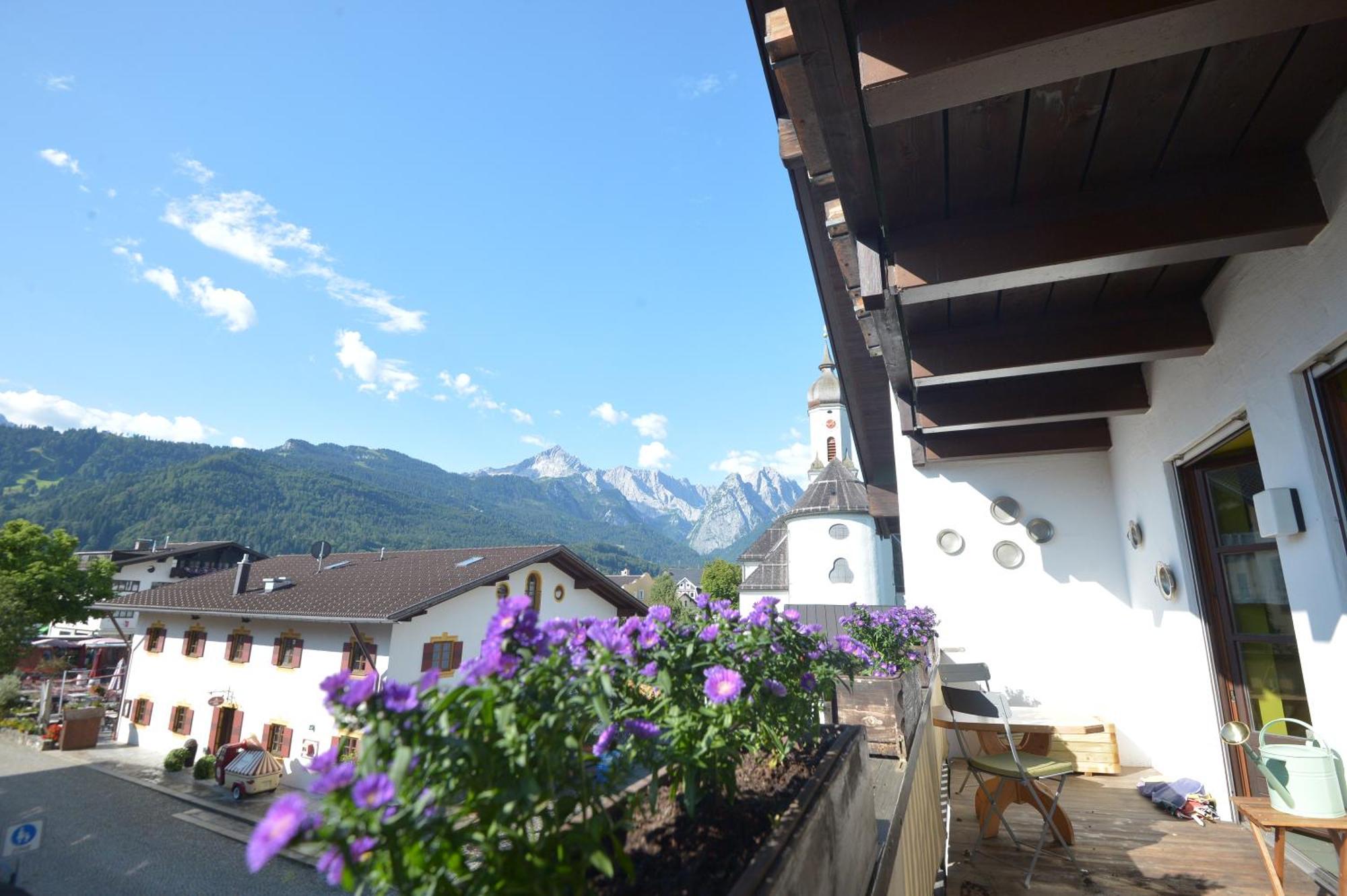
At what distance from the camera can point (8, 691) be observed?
65.3ft

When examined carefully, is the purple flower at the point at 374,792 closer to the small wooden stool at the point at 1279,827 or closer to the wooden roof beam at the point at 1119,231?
the wooden roof beam at the point at 1119,231

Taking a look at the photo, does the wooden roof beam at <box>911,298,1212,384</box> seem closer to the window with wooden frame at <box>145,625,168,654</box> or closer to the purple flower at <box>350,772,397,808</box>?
the purple flower at <box>350,772,397,808</box>

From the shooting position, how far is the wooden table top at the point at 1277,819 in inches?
91.4

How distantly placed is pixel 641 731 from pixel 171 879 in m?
13.7

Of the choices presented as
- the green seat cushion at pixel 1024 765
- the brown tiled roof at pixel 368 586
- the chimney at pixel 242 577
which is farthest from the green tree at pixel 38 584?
the green seat cushion at pixel 1024 765

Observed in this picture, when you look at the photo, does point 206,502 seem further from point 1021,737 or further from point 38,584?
point 1021,737

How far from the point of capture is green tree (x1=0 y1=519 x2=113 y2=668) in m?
19.1

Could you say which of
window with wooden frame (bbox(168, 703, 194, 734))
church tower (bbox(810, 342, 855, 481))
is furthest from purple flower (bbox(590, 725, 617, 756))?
church tower (bbox(810, 342, 855, 481))

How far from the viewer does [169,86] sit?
62.6ft

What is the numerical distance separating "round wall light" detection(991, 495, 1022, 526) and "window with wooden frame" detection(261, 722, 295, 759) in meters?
15.8

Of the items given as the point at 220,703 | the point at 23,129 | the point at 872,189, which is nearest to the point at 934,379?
the point at 872,189

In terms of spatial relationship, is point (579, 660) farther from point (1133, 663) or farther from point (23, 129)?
point (23, 129)

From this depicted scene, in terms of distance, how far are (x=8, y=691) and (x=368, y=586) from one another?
622 inches

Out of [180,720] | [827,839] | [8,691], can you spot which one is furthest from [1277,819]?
[8,691]
